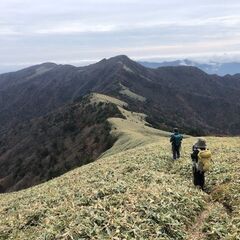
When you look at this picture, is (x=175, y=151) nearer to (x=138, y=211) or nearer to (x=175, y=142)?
(x=175, y=142)

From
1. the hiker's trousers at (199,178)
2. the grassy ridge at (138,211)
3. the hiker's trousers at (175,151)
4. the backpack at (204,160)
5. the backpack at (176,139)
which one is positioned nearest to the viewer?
the grassy ridge at (138,211)

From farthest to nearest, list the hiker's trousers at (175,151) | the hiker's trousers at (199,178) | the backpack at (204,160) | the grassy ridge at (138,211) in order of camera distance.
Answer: the hiker's trousers at (175,151)
the hiker's trousers at (199,178)
the backpack at (204,160)
the grassy ridge at (138,211)

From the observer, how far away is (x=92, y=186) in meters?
29.3

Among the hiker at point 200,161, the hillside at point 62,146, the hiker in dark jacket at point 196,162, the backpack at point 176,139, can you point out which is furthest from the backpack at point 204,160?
the hillside at point 62,146

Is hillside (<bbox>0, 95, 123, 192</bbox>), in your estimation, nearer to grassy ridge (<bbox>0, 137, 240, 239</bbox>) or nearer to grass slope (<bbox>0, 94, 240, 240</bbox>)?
grass slope (<bbox>0, 94, 240, 240</bbox>)

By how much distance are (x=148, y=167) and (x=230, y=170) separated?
23.2 ft

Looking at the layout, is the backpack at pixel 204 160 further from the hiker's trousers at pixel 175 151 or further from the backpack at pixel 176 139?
the hiker's trousers at pixel 175 151

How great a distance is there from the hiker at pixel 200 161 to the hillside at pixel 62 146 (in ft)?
229

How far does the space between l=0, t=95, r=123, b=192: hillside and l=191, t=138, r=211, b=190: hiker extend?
69.7 meters

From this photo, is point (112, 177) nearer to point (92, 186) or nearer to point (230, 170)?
point (92, 186)

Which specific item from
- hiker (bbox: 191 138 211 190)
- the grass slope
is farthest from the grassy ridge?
hiker (bbox: 191 138 211 190)

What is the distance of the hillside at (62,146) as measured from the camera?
119 metres

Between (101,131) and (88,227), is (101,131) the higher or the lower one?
the lower one

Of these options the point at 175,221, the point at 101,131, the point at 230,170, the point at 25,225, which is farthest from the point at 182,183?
the point at 101,131
